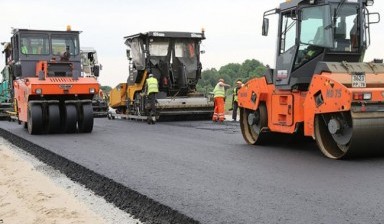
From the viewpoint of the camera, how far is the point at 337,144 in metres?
7.29

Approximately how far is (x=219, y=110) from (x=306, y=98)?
321 inches

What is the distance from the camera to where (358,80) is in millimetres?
7051

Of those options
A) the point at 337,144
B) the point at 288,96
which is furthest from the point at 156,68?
the point at 337,144

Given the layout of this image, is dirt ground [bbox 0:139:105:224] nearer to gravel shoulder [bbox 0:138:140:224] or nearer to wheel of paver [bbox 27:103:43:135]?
gravel shoulder [bbox 0:138:140:224]

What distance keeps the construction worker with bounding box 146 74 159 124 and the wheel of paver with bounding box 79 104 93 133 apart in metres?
3.12

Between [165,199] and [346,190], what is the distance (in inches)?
69.5

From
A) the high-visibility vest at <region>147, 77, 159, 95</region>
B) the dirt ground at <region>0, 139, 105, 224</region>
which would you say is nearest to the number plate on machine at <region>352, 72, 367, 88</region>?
the dirt ground at <region>0, 139, 105, 224</region>

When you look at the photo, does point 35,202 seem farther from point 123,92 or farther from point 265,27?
point 123,92

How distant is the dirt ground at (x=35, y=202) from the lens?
4.82m

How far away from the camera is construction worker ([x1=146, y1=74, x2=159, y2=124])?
50.0 feet

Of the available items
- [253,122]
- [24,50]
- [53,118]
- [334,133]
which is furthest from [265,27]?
[24,50]

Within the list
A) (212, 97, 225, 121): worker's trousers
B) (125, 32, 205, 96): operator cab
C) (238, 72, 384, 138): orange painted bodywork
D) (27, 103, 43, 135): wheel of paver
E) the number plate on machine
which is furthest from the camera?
(125, 32, 205, 96): operator cab

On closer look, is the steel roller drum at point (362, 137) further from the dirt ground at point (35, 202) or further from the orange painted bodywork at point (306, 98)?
the dirt ground at point (35, 202)

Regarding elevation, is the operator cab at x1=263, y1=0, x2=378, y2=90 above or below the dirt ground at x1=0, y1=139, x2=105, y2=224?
above
